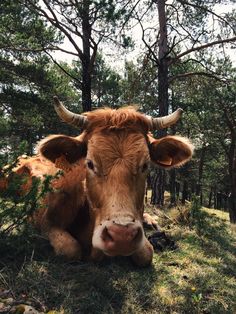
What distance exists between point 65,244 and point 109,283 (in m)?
0.81

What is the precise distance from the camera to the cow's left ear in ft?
15.7

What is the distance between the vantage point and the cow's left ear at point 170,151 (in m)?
4.79

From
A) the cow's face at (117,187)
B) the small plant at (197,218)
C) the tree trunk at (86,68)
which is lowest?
the small plant at (197,218)

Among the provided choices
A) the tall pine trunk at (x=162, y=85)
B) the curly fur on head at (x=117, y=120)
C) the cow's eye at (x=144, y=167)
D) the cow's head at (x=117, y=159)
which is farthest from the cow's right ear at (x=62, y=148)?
the tall pine trunk at (x=162, y=85)

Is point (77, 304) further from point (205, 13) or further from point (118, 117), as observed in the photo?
point (205, 13)

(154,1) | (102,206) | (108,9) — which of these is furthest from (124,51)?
(102,206)

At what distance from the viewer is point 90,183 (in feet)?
14.1

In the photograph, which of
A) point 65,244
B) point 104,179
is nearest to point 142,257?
point 65,244

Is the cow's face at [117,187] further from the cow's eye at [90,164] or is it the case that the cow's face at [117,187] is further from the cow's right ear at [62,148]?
the cow's right ear at [62,148]

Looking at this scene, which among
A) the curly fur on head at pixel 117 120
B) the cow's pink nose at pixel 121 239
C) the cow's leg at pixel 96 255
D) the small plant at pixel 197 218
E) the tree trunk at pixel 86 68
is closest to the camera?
the cow's pink nose at pixel 121 239

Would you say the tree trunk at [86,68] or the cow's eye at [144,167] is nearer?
the cow's eye at [144,167]

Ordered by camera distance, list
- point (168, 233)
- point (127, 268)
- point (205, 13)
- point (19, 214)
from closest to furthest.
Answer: point (19, 214)
point (127, 268)
point (168, 233)
point (205, 13)

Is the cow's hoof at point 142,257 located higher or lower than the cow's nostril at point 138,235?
lower

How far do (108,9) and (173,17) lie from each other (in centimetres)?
397
